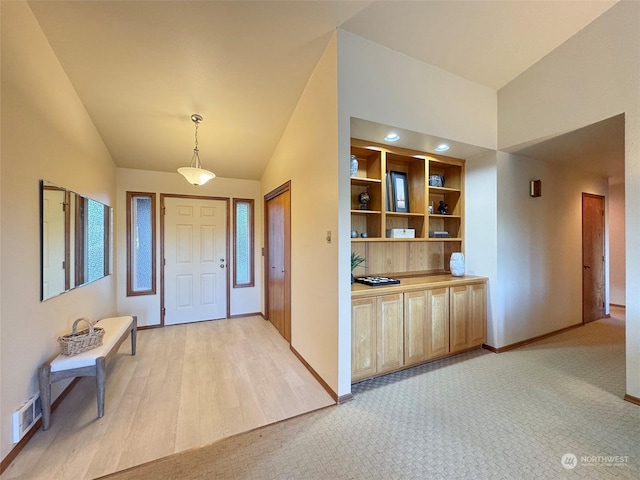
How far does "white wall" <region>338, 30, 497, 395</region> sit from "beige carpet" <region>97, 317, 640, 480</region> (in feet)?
1.46

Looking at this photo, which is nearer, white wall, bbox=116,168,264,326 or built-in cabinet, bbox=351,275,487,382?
built-in cabinet, bbox=351,275,487,382

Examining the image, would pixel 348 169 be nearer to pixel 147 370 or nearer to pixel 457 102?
pixel 457 102

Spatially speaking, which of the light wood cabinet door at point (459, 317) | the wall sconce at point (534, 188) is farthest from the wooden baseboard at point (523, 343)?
the wall sconce at point (534, 188)

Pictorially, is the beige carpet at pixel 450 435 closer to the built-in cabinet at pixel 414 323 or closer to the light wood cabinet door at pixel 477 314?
the built-in cabinet at pixel 414 323

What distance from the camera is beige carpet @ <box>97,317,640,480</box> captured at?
153cm

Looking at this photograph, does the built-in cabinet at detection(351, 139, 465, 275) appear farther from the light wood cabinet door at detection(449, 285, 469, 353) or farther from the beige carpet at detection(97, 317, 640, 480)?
the beige carpet at detection(97, 317, 640, 480)

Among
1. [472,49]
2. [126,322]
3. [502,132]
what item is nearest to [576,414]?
[502,132]

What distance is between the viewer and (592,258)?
421 centimetres

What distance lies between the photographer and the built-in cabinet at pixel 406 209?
115 inches

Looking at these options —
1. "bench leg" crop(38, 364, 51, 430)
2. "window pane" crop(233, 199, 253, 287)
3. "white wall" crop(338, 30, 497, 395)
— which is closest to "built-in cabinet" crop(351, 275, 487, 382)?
"white wall" crop(338, 30, 497, 395)

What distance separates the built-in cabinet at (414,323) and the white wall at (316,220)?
248 mm

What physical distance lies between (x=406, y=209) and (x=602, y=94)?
6.14ft

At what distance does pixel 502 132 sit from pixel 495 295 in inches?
72.3

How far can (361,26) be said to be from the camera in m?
2.15
